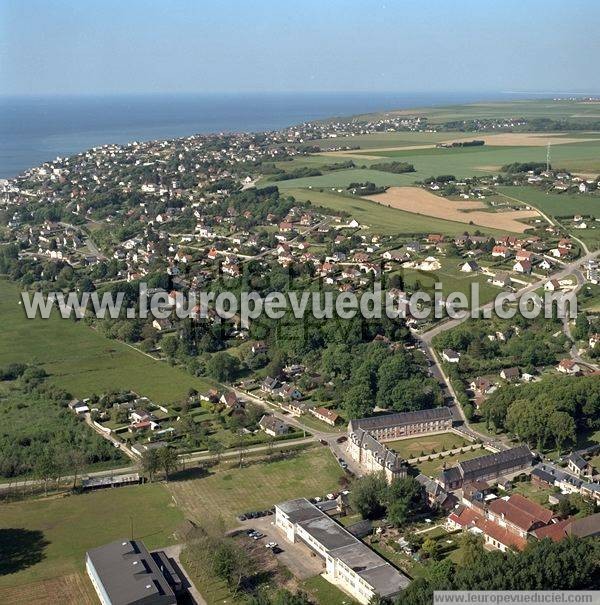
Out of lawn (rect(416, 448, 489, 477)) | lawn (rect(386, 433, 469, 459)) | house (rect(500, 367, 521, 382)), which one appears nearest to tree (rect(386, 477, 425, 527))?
lawn (rect(416, 448, 489, 477))

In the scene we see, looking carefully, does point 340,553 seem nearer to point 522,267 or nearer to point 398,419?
point 398,419

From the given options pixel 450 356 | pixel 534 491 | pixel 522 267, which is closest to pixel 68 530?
pixel 534 491

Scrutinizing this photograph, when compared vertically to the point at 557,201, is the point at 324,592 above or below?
below

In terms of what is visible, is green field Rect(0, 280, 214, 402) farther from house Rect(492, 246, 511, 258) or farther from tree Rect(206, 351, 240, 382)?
house Rect(492, 246, 511, 258)

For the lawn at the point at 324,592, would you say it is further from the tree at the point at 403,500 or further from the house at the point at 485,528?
the house at the point at 485,528

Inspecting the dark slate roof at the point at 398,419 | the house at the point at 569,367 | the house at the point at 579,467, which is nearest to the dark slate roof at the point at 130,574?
the dark slate roof at the point at 398,419
